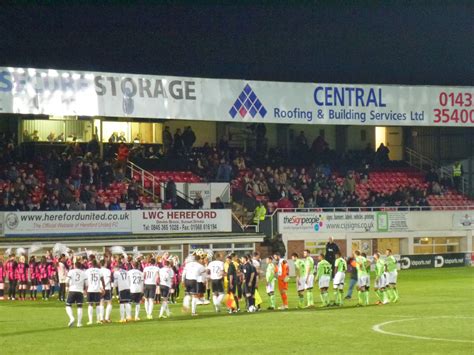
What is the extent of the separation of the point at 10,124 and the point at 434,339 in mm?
32606

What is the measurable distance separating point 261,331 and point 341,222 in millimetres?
28192

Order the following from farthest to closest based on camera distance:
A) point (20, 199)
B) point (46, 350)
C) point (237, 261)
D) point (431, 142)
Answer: point (431, 142)
point (20, 199)
point (237, 261)
point (46, 350)

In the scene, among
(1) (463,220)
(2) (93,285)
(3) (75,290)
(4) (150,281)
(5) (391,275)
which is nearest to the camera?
(3) (75,290)

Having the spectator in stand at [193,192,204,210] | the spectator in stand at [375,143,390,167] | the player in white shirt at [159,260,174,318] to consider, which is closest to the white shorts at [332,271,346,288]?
the player in white shirt at [159,260,174,318]

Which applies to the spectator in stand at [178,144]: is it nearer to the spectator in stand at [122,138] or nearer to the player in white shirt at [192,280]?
the spectator in stand at [122,138]

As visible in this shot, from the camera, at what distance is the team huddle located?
2891 centimetres

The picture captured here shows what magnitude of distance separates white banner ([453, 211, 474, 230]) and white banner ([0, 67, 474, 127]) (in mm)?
5003

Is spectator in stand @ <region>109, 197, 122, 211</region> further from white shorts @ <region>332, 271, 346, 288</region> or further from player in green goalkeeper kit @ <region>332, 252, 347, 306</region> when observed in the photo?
white shorts @ <region>332, 271, 346, 288</region>

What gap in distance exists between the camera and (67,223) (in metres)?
45.1

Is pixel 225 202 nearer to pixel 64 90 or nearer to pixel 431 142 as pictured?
pixel 64 90

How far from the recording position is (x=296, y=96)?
173 ft

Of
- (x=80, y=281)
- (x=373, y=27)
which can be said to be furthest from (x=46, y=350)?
(x=373, y=27)

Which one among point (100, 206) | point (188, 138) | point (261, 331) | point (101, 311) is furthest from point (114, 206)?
point (261, 331)

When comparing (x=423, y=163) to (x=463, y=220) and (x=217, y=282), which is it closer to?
(x=463, y=220)
